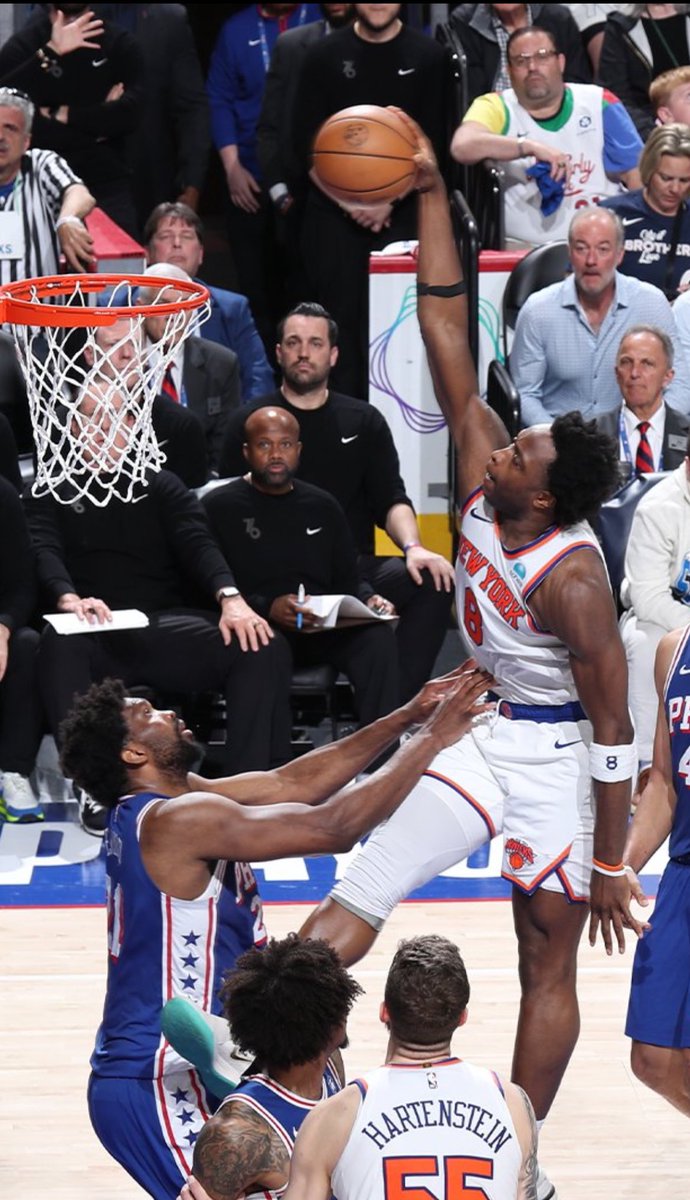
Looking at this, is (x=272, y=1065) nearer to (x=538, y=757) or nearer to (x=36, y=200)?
(x=538, y=757)

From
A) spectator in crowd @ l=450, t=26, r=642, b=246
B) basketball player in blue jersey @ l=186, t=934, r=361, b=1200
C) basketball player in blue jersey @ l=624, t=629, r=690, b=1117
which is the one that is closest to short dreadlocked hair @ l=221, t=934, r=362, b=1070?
basketball player in blue jersey @ l=186, t=934, r=361, b=1200

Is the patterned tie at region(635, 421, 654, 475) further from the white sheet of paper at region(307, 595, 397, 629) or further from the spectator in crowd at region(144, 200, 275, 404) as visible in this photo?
the spectator in crowd at region(144, 200, 275, 404)

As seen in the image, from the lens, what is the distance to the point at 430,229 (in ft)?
15.9

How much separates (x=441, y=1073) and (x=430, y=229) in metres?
2.42

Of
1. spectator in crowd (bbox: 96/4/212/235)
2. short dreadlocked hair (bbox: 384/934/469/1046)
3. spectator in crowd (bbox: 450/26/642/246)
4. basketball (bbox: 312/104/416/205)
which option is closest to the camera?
short dreadlocked hair (bbox: 384/934/469/1046)

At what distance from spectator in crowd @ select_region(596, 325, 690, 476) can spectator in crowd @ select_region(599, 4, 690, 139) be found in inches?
97.7

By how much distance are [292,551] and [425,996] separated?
4.36m

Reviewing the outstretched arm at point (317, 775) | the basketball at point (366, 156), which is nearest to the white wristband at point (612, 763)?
the outstretched arm at point (317, 775)

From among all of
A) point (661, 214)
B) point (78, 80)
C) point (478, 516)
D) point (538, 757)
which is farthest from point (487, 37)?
point (538, 757)

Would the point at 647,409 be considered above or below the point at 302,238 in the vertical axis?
below

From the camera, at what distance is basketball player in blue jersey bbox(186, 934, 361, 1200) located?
3.24 m

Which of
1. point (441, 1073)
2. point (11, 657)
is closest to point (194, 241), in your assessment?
point (11, 657)

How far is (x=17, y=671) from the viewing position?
7.11m

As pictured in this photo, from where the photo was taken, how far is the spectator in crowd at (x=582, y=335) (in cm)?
808
